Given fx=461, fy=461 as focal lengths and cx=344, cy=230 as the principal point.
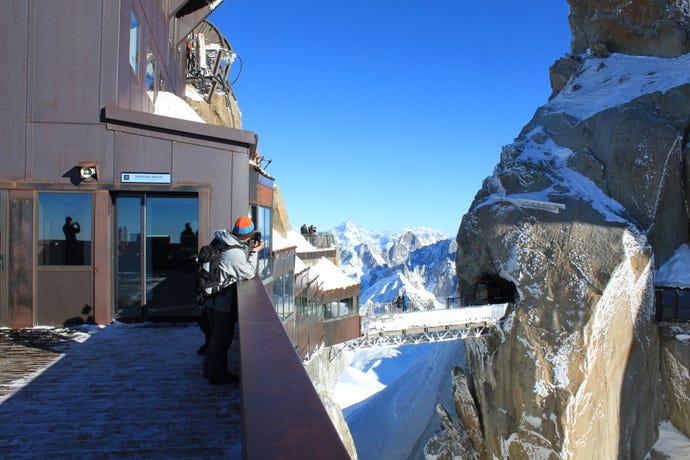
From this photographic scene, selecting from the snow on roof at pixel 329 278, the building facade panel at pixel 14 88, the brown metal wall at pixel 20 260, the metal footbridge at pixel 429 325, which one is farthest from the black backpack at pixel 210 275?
the metal footbridge at pixel 429 325

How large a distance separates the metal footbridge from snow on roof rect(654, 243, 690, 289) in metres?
9.06

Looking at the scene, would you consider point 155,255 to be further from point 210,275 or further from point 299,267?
point 299,267

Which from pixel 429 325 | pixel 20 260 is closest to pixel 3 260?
pixel 20 260

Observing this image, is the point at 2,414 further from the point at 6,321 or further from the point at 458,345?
the point at 458,345

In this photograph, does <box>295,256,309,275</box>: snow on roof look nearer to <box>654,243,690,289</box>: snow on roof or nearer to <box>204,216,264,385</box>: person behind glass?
<box>204,216,264,385</box>: person behind glass

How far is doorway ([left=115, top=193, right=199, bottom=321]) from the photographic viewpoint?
8.34 m

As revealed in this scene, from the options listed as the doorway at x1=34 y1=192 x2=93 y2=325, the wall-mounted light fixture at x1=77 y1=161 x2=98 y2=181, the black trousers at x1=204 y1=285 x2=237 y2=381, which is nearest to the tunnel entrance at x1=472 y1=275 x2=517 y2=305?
the doorway at x1=34 y1=192 x2=93 y2=325

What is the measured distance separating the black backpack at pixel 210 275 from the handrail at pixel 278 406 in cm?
170

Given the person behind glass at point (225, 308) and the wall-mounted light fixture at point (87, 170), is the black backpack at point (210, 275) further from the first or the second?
the wall-mounted light fixture at point (87, 170)

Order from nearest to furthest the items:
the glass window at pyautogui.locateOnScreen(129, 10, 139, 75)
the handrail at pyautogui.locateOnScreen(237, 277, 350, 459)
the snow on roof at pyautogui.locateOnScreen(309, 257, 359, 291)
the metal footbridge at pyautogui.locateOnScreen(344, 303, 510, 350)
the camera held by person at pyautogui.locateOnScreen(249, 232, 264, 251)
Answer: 1. the handrail at pyautogui.locateOnScreen(237, 277, 350, 459)
2. the camera held by person at pyautogui.locateOnScreen(249, 232, 264, 251)
3. the glass window at pyautogui.locateOnScreen(129, 10, 139, 75)
4. the snow on roof at pyautogui.locateOnScreen(309, 257, 359, 291)
5. the metal footbridge at pyautogui.locateOnScreen(344, 303, 510, 350)

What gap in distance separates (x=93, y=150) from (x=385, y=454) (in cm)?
3389

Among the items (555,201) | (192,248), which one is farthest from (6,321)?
(555,201)

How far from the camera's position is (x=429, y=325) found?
27672 mm

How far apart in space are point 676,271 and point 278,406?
102 feet
